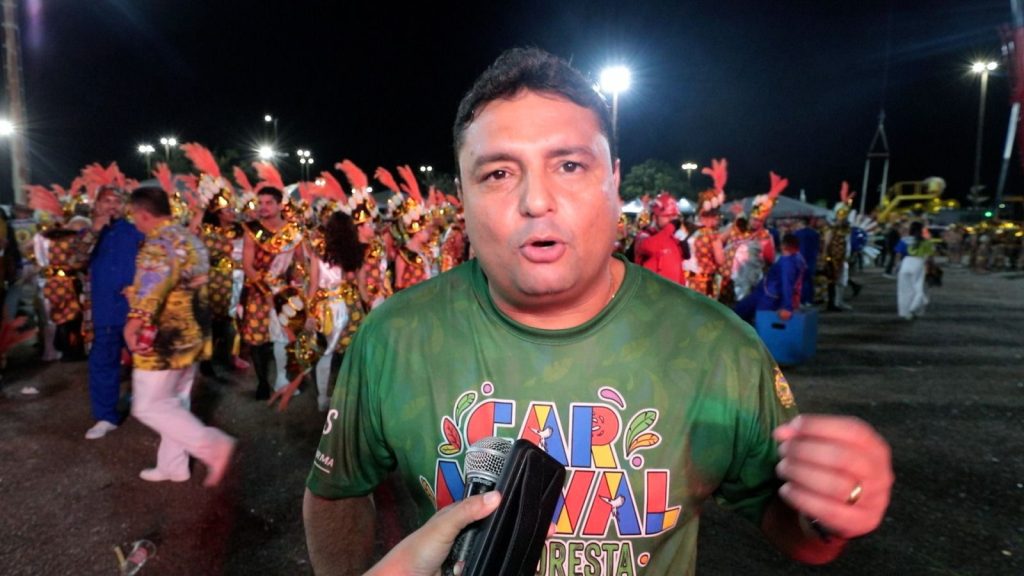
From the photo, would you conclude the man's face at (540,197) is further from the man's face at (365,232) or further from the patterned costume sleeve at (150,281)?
the man's face at (365,232)

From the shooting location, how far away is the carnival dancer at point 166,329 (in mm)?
4406

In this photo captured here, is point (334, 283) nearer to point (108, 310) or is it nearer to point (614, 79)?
point (108, 310)

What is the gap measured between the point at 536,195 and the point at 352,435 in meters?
0.82

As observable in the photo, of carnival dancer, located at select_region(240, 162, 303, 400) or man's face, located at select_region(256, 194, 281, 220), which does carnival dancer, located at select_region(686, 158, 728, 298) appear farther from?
man's face, located at select_region(256, 194, 281, 220)

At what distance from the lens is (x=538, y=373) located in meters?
1.40

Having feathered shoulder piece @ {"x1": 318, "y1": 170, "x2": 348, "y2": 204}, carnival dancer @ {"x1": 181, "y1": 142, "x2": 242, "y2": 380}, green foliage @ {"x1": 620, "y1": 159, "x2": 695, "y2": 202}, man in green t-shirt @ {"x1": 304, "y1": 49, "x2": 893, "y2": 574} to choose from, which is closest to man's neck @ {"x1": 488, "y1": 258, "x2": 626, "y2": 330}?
man in green t-shirt @ {"x1": 304, "y1": 49, "x2": 893, "y2": 574}

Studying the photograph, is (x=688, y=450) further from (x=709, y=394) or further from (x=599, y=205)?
(x=599, y=205)

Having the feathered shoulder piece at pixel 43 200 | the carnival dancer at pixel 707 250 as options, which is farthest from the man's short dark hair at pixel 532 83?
the feathered shoulder piece at pixel 43 200

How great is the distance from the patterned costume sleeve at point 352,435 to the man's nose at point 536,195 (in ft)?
1.91

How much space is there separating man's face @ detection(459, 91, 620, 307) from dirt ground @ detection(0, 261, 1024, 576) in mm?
3098

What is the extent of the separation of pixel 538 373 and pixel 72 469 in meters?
5.56

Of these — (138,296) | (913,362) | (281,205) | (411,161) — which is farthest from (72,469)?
(411,161)

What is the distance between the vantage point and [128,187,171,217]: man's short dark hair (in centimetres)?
459

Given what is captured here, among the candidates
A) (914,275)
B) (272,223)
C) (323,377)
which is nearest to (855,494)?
(323,377)
